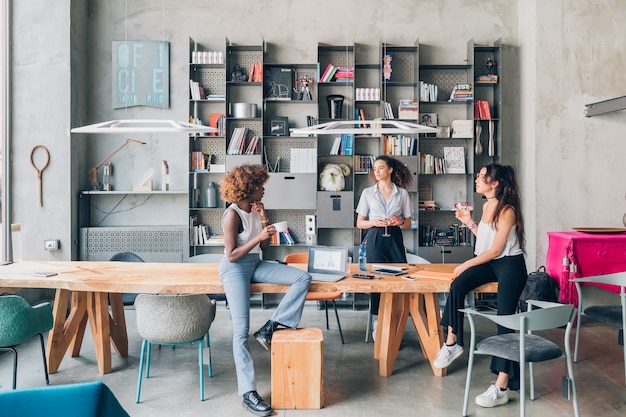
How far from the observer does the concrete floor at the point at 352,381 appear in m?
3.80

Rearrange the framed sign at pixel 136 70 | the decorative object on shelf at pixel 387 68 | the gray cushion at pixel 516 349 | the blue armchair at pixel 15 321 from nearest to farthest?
the gray cushion at pixel 516 349, the blue armchair at pixel 15 321, the decorative object on shelf at pixel 387 68, the framed sign at pixel 136 70

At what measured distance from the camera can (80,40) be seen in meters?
6.98

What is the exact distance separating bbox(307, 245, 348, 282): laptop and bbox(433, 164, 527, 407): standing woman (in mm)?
787

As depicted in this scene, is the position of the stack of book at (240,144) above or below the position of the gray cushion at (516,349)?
above

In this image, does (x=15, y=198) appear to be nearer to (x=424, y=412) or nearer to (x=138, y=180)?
(x=138, y=180)

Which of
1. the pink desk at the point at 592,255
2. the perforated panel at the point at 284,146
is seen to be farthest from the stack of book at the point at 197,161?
the pink desk at the point at 592,255

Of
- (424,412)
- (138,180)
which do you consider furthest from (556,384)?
(138,180)

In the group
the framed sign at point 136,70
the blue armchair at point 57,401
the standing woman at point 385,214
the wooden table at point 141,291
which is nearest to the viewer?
the blue armchair at point 57,401

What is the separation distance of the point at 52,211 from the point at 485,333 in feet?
16.1

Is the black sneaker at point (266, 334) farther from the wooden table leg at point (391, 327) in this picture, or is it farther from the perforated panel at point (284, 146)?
the perforated panel at point (284, 146)

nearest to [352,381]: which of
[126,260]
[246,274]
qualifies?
[246,274]

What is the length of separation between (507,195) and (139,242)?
178 inches

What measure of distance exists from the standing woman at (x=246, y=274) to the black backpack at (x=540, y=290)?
9.99 ft

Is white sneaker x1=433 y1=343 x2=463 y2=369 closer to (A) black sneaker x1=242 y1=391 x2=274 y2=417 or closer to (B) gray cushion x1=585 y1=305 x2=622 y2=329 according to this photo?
(B) gray cushion x1=585 y1=305 x2=622 y2=329
